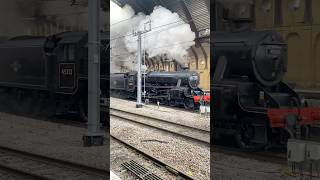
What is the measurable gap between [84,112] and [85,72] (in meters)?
0.23

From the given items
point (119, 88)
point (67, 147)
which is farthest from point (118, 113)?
point (67, 147)

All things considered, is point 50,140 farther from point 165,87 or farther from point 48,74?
point 165,87

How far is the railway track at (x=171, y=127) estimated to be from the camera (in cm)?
217

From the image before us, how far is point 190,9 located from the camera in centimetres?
204

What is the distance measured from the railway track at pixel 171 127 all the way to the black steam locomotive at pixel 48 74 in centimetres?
59

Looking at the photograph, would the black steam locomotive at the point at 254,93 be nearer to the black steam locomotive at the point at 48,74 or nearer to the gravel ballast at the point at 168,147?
the black steam locomotive at the point at 48,74

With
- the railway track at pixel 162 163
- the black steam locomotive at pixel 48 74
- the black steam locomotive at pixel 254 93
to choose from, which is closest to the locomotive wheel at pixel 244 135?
the black steam locomotive at pixel 254 93

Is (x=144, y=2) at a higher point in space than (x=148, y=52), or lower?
higher

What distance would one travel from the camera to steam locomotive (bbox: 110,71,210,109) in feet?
7.25

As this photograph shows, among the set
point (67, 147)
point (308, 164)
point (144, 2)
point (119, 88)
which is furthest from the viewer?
point (119, 88)

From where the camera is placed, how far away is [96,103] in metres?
1.85

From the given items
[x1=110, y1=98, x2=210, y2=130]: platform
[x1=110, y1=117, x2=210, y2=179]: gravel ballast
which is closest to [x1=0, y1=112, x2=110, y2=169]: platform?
[x1=110, y1=98, x2=210, y2=130]: platform

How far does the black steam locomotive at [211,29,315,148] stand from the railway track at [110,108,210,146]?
2.20 ft

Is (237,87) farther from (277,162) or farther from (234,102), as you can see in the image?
(277,162)
